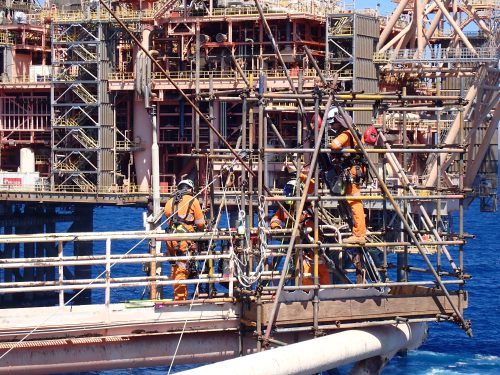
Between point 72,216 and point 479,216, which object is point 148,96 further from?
point 479,216

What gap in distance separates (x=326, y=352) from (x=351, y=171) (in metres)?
4.73

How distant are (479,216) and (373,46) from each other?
10372 cm

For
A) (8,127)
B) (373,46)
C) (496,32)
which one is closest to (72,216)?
(8,127)

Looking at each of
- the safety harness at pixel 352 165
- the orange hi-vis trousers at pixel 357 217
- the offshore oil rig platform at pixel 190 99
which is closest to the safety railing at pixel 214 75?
the offshore oil rig platform at pixel 190 99

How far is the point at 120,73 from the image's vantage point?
65.1m

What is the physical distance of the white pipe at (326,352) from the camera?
728 inches

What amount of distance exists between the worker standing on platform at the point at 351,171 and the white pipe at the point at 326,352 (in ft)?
6.58

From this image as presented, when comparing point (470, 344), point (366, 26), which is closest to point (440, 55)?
point (366, 26)

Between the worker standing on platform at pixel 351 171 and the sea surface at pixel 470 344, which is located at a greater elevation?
the worker standing on platform at pixel 351 171

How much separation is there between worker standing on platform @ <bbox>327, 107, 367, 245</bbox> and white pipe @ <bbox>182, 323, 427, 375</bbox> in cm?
201

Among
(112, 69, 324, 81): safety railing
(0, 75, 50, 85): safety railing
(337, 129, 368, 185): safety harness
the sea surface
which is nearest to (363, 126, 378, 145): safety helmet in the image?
(337, 129, 368, 185): safety harness

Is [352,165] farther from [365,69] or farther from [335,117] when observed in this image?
[365,69]

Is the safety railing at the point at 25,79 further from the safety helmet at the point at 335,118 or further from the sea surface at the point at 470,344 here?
the safety helmet at the point at 335,118

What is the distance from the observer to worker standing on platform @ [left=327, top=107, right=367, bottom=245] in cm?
2391
